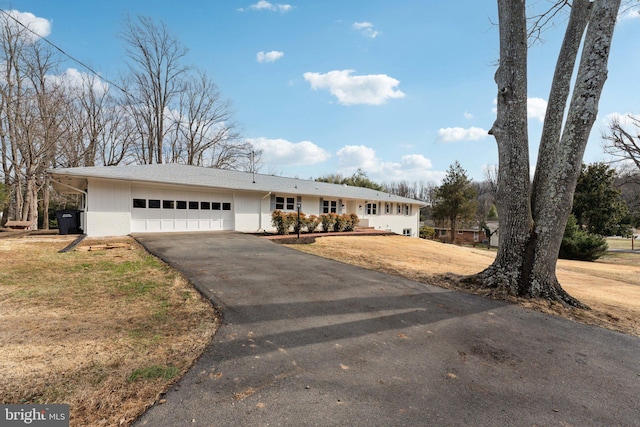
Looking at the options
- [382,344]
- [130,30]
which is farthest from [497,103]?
[130,30]

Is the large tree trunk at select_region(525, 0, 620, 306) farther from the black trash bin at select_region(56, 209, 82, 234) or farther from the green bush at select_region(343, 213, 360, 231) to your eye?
the black trash bin at select_region(56, 209, 82, 234)

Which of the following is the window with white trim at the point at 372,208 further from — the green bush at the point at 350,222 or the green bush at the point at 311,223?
the green bush at the point at 311,223

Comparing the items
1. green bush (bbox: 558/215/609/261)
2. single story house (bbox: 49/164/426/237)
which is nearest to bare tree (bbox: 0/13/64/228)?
single story house (bbox: 49/164/426/237)

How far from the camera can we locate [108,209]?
1254cm

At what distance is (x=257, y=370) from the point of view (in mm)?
2637

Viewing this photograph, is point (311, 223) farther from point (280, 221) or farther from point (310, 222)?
point (280, 221)

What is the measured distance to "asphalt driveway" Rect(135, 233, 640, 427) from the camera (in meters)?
2.13

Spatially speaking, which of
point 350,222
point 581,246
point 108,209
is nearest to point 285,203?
point 350,222

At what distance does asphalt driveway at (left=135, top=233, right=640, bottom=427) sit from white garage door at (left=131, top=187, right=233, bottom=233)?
10.4 meters

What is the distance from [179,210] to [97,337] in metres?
12.2

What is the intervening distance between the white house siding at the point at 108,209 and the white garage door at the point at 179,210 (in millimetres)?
330

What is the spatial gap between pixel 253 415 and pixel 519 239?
588 cm

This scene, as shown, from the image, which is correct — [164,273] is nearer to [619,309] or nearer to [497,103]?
[497,103]

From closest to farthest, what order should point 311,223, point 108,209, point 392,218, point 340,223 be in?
point 108,209
point 311,223
point 340,223
point 392,218
